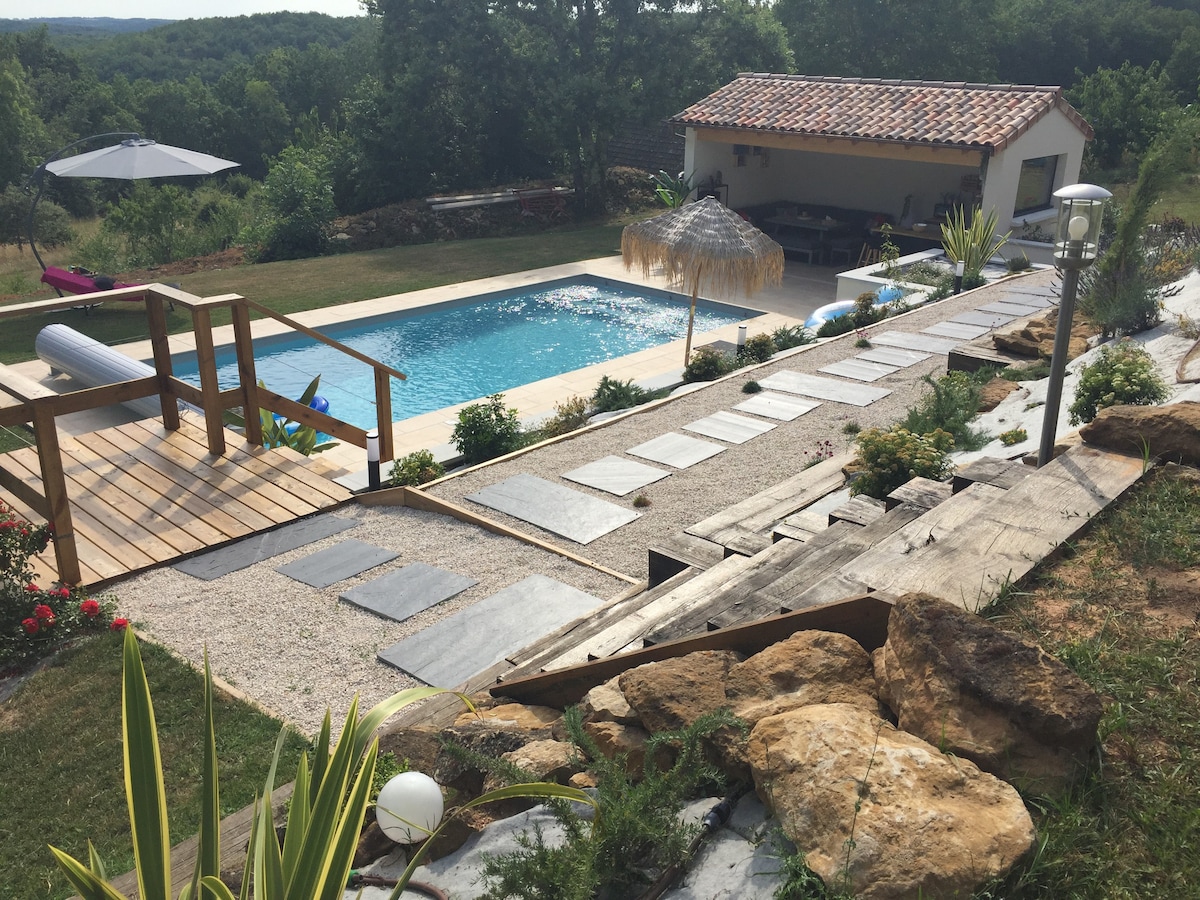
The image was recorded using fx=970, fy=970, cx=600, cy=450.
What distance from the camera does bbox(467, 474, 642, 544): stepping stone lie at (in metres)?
7.47

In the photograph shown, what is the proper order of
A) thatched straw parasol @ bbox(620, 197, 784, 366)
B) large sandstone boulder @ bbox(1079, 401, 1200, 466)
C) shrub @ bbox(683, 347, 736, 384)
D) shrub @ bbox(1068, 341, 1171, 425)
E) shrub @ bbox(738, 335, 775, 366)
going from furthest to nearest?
shrub @ bbox(738, 335, 775, 366) < thatched straw parasol @ bbox(620, 197, 784, 366) < shrub @ bbox(683, 347, 736, 384) < shrub @ bbox(1068, 341, 1171, 425) < large sandstone boulder @ bbox(1079, 401, 1200, 466)

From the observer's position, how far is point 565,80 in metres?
23.6

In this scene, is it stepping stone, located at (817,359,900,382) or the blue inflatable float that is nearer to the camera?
stepping stone, located at (817,359,900,382)

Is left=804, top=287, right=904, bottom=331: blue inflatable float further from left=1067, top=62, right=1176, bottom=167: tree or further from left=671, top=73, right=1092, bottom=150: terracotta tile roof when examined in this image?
left=1067, top=62, right=1176, bottom=167: tree

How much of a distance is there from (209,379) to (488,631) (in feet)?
12.5

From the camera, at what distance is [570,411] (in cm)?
1030

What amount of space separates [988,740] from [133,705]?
216 centimetres

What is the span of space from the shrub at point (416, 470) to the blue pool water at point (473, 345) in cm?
384

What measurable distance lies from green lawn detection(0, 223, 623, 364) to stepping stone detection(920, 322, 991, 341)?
9288 millimetres

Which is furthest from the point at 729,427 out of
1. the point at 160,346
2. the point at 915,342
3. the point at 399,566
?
the point at 160,346

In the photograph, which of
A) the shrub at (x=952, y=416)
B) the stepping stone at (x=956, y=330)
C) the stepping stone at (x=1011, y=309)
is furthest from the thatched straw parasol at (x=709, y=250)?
the shrub at (x=952, y=416)

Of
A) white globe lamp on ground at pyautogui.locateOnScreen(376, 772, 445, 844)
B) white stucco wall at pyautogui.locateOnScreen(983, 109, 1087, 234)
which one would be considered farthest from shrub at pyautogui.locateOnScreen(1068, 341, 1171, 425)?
white stucco wall at pyautogui.locateOnScreen(983, 109, 1087, 234)

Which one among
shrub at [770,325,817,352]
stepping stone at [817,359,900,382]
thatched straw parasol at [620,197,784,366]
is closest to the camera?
stepping stone at [817,359,900,382]

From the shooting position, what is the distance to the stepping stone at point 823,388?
33.4ft
